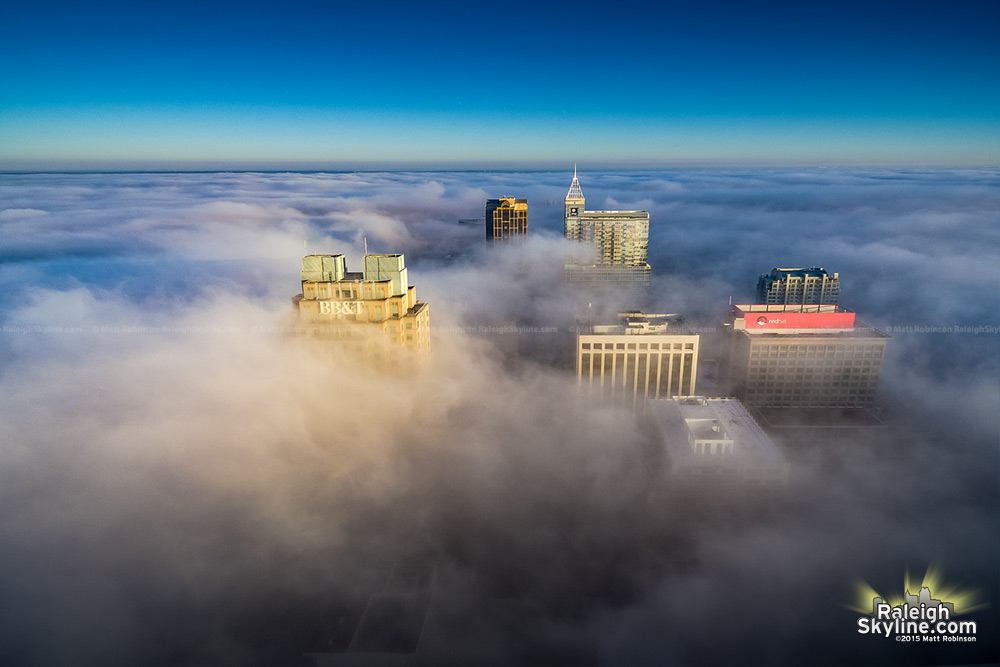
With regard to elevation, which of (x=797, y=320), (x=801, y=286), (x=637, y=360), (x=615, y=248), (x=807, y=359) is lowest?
(x=807, y=359)

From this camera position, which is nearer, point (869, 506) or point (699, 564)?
point (699, 564)

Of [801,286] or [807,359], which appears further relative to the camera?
[801,286]

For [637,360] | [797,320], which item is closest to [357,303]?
[637,360]

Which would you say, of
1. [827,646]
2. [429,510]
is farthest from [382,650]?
[827,646]

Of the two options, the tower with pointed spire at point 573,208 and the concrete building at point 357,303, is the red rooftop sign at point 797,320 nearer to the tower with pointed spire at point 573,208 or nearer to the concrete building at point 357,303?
the concrete building at point 357,303

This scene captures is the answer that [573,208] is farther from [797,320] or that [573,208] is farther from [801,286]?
[797,320]

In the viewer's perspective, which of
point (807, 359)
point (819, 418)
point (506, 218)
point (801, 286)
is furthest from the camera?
point (506, 218)

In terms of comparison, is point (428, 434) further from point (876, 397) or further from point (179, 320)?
point (876, 397)
